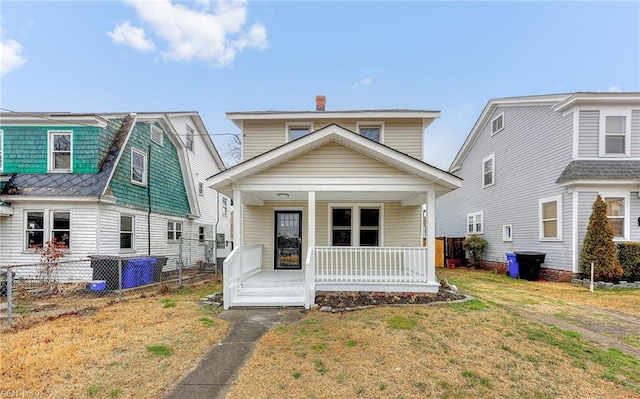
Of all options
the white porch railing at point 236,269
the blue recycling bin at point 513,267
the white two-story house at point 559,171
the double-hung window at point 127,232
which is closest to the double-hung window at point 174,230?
the double-hung window at point 127,232

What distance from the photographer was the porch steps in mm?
6984

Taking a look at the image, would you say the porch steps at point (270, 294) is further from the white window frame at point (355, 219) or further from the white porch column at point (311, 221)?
the white window frame at point (355, 219)

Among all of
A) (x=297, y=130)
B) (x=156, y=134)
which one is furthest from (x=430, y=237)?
(x=156, y=134)

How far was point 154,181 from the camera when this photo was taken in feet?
43.0

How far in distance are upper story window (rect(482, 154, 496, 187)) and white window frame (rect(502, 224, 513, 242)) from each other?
2.32 meters

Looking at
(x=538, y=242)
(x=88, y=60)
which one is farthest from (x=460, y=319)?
(x=88, y=60)

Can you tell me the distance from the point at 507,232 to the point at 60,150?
59.2ft

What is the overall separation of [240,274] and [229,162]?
2236cm

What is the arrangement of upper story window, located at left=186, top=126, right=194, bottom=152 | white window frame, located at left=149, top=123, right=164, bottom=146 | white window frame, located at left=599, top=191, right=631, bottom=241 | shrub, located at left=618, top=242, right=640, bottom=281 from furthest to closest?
upper story window, located at left=186, top=126, right=194, bottom=152, white window frame, located at left=149, top=123, right=164, bottom=146, white window frame, located at left=599, top=191, right=631, bottom=241, shrub, located at left=618, top=242, right=640, bottom=281

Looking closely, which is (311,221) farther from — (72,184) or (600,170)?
(600,170)

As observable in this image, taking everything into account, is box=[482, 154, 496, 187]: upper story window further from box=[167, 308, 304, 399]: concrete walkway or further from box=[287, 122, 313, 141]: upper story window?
box=[167, 308, 304, 399]: concrete walkway

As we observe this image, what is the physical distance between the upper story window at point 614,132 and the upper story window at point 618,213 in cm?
147

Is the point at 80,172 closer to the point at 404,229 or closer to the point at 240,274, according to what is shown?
the point at 240,274

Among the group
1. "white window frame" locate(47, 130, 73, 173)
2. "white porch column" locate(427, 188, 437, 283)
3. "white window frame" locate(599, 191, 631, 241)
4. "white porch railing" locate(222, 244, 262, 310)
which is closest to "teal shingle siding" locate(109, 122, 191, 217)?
"white window frame" locate(47, 130, 73, 173)
